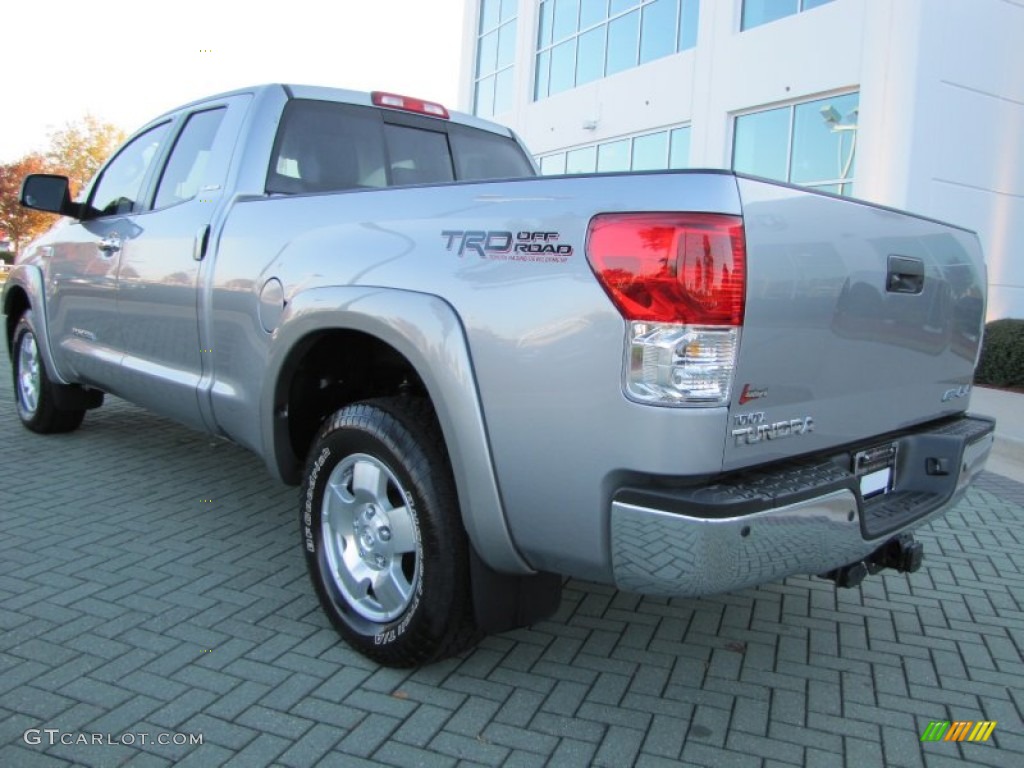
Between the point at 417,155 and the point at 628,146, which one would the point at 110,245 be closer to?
the point at 417,155

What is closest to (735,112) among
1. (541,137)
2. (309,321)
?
(541,137)

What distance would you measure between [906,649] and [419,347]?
2177 mm

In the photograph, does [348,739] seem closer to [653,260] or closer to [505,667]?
[505,667]

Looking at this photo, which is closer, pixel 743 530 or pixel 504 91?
pixel 743 530

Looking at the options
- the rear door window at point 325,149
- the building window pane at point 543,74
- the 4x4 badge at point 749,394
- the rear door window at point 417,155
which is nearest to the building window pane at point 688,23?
the building window pane at point 543,74

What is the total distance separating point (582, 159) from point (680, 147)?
335cm

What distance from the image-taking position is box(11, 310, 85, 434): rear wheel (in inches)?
220

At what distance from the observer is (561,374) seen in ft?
7.24

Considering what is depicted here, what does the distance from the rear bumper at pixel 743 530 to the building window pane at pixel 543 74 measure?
1940 cm

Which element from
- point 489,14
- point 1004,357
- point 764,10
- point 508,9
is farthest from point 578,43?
point 1004,357

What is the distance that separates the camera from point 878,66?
11.5 metres

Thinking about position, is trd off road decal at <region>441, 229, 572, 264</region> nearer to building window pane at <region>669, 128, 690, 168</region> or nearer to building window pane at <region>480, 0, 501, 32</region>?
building window pane at <region>669, 128, 690, 168</region>

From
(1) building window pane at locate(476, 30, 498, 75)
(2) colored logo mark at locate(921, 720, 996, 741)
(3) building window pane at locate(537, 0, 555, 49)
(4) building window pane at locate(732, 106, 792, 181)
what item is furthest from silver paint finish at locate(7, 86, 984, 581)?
(1) building window pane at locate(476, 30, 498, 75)

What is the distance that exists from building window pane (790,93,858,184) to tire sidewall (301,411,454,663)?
36.8 feet
